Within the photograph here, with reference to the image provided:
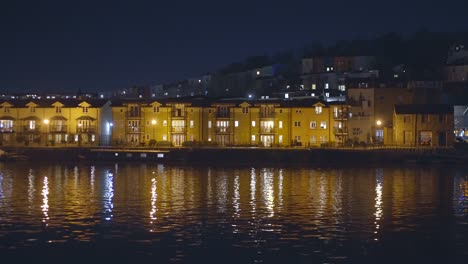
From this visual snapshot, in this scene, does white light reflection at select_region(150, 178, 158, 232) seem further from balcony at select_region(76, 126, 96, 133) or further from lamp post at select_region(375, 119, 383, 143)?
lamp post at select_region(375, 119, 383, 143)

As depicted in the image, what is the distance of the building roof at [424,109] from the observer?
3418 inches

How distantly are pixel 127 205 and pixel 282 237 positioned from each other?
43.5 feet

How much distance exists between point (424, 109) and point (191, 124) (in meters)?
25.0

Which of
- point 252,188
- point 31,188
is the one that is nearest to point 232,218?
point 252,188

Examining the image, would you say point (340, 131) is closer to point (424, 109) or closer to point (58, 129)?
point (424, 109)

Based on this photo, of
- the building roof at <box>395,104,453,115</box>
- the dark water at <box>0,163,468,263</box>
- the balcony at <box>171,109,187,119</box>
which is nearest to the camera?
the dark water at <box>0,163,468,263</box>

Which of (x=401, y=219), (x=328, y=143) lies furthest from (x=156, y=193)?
(x=328, y=143)

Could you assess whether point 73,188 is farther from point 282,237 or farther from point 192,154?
point 192,154

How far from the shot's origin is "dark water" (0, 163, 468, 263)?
101 ft

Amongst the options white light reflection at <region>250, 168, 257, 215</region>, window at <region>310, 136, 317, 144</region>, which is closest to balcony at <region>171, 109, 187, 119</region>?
window at <region>310, 136, 317, 144</region>

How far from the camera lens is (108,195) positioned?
49.6 meters

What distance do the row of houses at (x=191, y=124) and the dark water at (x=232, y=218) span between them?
74.8 ft

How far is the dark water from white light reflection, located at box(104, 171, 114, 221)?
0.07m

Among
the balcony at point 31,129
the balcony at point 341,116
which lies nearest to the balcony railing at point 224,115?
the balcony at point 341,116
